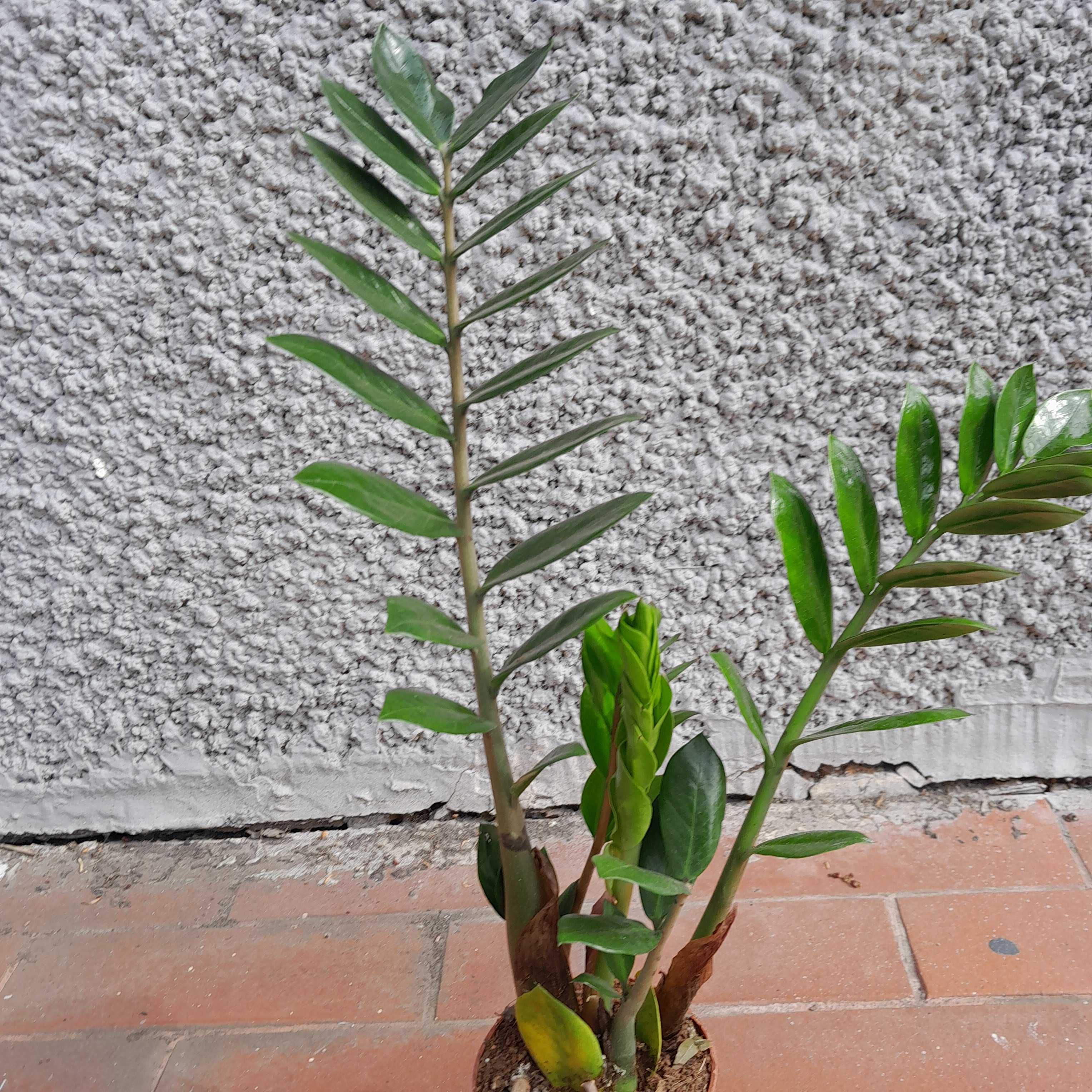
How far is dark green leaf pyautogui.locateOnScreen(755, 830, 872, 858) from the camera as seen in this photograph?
546mm

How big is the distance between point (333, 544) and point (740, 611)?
0.51 m

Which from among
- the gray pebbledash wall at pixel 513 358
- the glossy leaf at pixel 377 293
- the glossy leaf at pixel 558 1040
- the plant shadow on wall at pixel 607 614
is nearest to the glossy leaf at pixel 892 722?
the plant shadow on wall at pixel 607 614

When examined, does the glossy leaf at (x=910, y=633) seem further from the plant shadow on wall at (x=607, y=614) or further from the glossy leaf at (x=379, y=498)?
the glossy leaf at (x=379, y=498)

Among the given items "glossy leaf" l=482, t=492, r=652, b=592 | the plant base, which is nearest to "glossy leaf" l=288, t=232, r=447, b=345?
"glossy leaf" l=482, t=492, r=652, b=592

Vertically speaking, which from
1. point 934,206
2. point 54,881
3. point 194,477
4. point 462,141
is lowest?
point 54,881

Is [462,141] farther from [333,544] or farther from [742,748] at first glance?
[742,748]

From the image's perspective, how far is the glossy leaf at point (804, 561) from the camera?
23.2 inches

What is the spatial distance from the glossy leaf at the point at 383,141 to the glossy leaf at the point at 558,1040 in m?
0.48

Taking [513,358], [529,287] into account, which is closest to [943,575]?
[529,287]

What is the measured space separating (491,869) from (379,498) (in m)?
0.31

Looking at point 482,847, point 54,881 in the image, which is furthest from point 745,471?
point 54,881

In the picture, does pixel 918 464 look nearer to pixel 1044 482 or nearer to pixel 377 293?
pixel 1044 482

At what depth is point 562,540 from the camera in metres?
0.54

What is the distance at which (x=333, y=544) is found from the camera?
112 cm
